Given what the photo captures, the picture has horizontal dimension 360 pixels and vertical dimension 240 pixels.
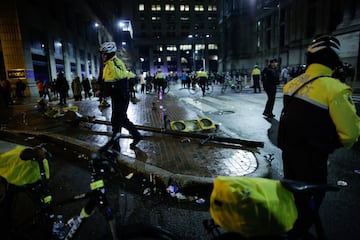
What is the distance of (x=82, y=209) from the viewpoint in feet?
7.72

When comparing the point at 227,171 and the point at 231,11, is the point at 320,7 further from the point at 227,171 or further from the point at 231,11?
the point at 227,171

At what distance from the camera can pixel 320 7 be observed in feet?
122

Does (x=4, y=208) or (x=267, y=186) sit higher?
(x=267, y=186)

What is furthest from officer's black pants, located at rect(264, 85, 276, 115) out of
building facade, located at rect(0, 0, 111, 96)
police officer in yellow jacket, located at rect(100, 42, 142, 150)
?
building facade, located at rect(0, 0, 111, 96)

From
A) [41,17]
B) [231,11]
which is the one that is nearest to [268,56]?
[231,11]

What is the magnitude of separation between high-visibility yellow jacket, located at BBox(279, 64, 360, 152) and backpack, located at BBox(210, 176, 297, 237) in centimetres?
67

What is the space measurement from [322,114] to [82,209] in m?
2.11

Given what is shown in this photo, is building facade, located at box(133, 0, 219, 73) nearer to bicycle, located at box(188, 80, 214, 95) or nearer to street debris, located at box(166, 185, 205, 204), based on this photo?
bicycle, located at box(188, 80, 214, 95)

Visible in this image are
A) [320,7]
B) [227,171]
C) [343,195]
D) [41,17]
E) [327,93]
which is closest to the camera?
[327,93]

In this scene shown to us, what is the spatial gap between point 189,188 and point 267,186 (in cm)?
262

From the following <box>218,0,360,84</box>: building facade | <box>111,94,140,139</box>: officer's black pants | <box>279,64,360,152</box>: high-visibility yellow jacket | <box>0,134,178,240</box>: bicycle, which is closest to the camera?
<box>279,64,360,152</box>: high-visibility yellow jacket

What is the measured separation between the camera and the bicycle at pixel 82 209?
2.17m

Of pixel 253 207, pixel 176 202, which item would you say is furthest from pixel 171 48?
pixel 253 207

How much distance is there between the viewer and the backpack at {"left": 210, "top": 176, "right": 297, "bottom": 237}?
63.8 inches
